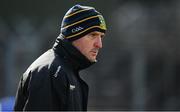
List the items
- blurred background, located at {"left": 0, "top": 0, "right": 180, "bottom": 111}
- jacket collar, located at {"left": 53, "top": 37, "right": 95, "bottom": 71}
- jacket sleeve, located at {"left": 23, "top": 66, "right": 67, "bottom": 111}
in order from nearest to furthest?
jacket sleeve, located at {"left": 23, "top": 66, "right": 67, "bottom": 111} → jacket collar, located at {"left": 53, "top": 37, "right": 95, "bottom": 71} → blurred background, located at {"left": 0, "top": 0, "right": 180, "bottom": 111}

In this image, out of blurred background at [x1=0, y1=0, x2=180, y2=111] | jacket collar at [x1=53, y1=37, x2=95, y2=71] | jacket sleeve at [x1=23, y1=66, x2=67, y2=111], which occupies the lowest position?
blurred background at [x1=0, y1=0, x2=180, y2=111]

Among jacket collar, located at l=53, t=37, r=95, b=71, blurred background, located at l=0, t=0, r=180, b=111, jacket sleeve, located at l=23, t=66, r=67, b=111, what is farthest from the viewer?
blurred background, located at l=0, t=0, r=180, b=111

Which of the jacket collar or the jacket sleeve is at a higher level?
the jacket collar

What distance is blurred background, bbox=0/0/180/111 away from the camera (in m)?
13.0

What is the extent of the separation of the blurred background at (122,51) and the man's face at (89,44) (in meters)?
8.16

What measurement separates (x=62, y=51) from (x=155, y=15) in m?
9.56

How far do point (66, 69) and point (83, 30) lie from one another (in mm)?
376

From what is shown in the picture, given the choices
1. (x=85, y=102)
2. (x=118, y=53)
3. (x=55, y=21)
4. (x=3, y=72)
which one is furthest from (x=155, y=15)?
(x=85, y=102)

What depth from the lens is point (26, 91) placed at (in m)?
4.15

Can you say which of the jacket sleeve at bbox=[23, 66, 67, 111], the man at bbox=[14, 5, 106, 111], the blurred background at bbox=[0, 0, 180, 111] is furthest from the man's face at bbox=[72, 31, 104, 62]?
the blurred background at bbox=[0, 0, 180, 111]

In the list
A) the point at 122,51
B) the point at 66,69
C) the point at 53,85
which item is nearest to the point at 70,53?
the point at 66,69

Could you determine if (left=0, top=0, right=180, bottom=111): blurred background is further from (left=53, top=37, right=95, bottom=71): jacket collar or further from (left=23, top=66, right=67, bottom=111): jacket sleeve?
(left=23, top=66, right=67, bottom=111): jacket sleeve

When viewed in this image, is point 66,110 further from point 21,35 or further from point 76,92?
point 21,35

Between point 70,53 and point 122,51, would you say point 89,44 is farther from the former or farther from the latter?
point 122,51
